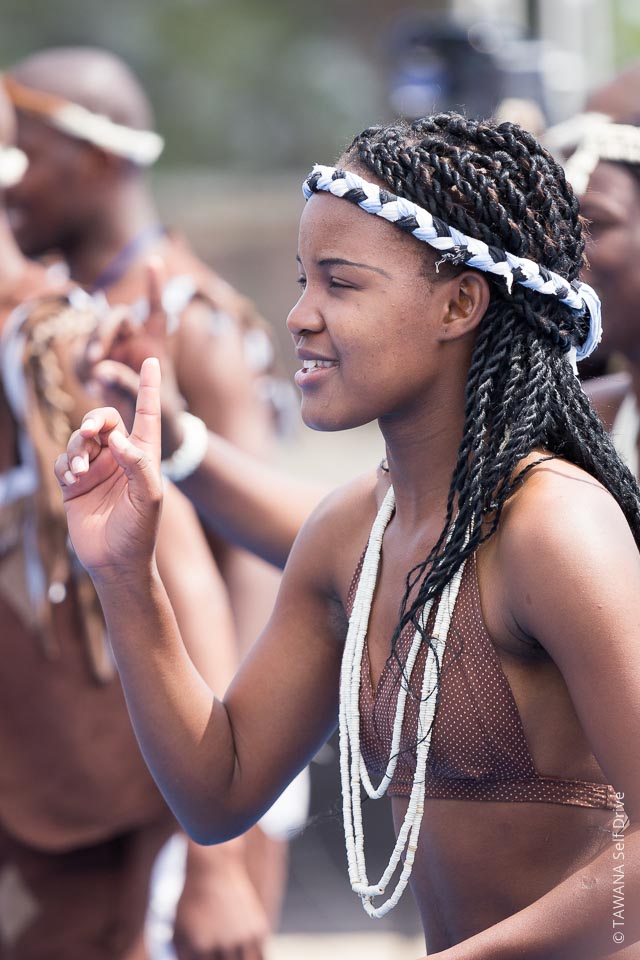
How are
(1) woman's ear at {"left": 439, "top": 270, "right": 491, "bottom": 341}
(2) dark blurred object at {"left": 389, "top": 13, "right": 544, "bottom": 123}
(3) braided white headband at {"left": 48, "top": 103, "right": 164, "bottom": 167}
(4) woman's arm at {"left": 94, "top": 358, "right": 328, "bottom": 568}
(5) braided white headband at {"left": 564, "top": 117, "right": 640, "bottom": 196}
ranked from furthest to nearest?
(2) dark blurred object at {"left": 389, "top": 13, "right": 544, "bottom": 123}
(3) braided white headband at {"left": 48, "top": 103, "right": 164, "bottom": 167}
(5) braided white headband at {"left": 564, "top": 117, "right": 640, "bottom": 196}
(4) woman's arm at {"left": 94, "top": 358, "right": 328, "bottom": 568}
(1) woman's ear at {"left": 439, "top": 270, "right": 491, "bottom": 341}

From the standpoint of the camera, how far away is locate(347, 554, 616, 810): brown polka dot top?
6.33 ft

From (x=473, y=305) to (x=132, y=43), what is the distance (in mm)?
13687

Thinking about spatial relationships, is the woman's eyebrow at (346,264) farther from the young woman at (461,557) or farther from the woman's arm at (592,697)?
the woman's arm at (592,697)

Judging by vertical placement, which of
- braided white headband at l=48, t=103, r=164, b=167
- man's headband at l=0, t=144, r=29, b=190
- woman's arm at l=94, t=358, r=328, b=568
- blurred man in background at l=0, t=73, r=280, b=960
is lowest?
blurred man in background at l=0, t=73, r=280, b=960

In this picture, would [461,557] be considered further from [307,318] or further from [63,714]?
[63,714]

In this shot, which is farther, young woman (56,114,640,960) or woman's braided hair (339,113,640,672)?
woman's braided hair (339,113,640,672)

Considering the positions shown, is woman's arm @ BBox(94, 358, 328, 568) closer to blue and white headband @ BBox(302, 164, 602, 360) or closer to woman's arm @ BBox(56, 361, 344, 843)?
woman's arm @ BBox(56, 361, 344, 843)

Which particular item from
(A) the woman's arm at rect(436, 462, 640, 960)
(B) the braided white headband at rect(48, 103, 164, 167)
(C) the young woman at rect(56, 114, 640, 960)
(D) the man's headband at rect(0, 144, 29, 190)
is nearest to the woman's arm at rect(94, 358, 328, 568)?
(C) the young woman at rect(56, 114, 640, 960)

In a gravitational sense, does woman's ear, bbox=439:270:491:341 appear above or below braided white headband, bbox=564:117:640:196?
below

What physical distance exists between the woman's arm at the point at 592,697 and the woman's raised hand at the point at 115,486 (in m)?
0.55

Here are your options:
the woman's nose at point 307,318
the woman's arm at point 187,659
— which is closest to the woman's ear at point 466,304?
the woman's nose at point 307,318

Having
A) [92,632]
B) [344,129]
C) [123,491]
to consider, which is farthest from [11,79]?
[344,129]

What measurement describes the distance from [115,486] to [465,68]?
192 inches

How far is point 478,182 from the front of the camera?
79.1 inches
